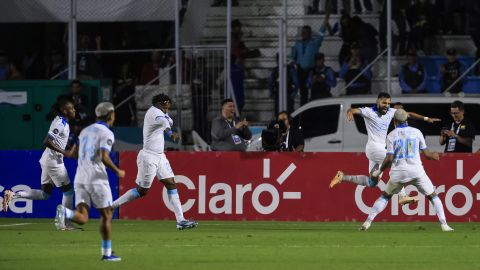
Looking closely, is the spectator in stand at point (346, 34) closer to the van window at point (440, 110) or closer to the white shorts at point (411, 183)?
the van window at point (440, 110)

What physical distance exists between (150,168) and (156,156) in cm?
22

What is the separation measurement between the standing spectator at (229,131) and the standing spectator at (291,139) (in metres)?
1.05

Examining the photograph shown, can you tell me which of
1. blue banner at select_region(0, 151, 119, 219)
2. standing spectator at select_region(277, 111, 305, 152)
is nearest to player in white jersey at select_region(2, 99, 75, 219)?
blue banner at select_region(0, 151, 119, 219)

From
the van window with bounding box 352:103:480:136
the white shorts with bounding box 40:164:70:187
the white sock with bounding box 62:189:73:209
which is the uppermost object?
the van window with bounding box 352:103:480:136

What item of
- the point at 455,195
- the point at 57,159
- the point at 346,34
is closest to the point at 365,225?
the point at 455,195

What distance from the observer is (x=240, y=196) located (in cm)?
2498

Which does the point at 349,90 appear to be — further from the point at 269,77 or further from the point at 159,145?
the point at 159,145

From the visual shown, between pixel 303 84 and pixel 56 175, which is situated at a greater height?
pixel 303 84

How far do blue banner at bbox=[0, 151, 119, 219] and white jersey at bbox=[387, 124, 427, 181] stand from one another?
638 cm

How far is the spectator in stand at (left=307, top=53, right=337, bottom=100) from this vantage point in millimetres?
29953

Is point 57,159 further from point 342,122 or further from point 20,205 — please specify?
point 342,122

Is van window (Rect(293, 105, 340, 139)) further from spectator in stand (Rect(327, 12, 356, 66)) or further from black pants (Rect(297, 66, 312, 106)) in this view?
spectator in stand (Rect(327, 12, 356, 66))

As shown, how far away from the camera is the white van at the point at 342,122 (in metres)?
28.0

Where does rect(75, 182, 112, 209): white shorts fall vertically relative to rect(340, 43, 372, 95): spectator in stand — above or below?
below
